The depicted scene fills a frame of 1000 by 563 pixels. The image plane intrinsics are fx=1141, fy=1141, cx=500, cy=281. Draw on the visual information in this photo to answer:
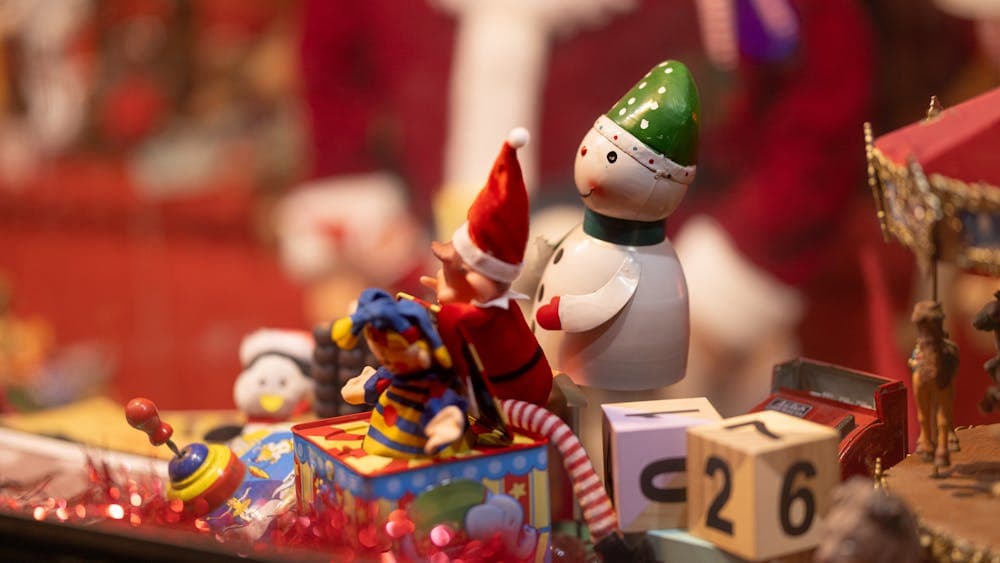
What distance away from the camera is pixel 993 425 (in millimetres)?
1372

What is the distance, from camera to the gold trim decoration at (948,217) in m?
1.07

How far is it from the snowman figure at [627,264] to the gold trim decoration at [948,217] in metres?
0.30

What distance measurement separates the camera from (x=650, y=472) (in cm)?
122

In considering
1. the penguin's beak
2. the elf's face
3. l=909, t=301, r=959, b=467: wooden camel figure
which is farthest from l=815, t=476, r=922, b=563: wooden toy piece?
the penguin's beak

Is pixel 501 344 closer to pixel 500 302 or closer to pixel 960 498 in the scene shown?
pixel 500 302

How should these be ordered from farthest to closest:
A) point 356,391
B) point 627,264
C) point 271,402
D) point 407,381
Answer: point 271,402
point 627,264
point 356,391
point 407,381

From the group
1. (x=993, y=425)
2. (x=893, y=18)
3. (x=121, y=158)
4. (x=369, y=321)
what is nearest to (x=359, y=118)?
(x=121, y=158)

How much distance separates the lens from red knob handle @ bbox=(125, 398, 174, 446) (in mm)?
1380

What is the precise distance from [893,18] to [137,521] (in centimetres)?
130

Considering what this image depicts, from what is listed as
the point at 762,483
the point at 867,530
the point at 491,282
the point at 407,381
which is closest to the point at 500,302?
the point at 491,282

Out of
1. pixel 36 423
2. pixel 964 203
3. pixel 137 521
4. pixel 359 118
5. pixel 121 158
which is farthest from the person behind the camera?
pixel 121 158

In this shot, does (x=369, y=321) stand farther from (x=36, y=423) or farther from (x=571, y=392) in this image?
(x=36, y=423)

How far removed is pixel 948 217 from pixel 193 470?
2.96 ft

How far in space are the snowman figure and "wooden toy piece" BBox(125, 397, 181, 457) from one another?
1.59 feet
